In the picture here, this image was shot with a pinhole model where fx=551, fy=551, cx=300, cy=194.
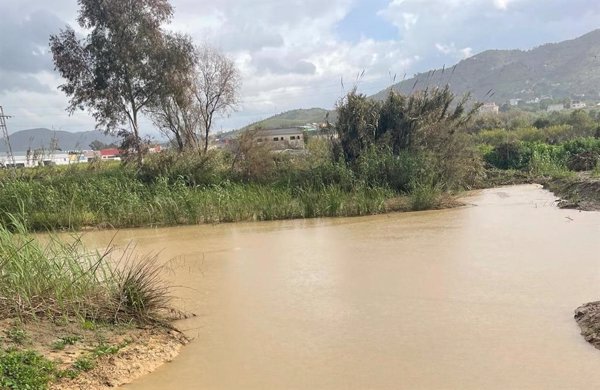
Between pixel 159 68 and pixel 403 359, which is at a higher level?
pixel 159 68

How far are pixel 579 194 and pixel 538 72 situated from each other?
133 m

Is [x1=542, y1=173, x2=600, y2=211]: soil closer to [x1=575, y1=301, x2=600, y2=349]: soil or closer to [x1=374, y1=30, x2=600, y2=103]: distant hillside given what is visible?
[x1=575, y1=301, x2=600, y2=349]: soil

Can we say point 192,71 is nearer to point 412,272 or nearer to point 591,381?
point 412,272

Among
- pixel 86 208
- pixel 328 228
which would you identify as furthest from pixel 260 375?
pixel 86 208

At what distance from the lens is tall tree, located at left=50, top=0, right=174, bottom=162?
22547 millimetres

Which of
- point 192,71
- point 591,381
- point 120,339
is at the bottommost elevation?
point 591,381

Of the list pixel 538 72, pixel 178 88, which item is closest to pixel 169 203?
pixel 178 88

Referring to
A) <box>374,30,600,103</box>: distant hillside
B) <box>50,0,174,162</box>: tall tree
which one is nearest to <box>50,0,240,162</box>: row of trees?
<box>50,0,174,162</box>: tall tree

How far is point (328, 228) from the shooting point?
13547 mm

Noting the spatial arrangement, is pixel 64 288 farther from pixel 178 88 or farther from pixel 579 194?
pixel 178 88

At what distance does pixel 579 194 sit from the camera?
15.9 metres

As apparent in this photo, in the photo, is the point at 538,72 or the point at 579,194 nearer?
the point at 579,194

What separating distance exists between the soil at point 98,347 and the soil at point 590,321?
4031mm

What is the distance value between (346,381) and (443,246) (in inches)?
243
